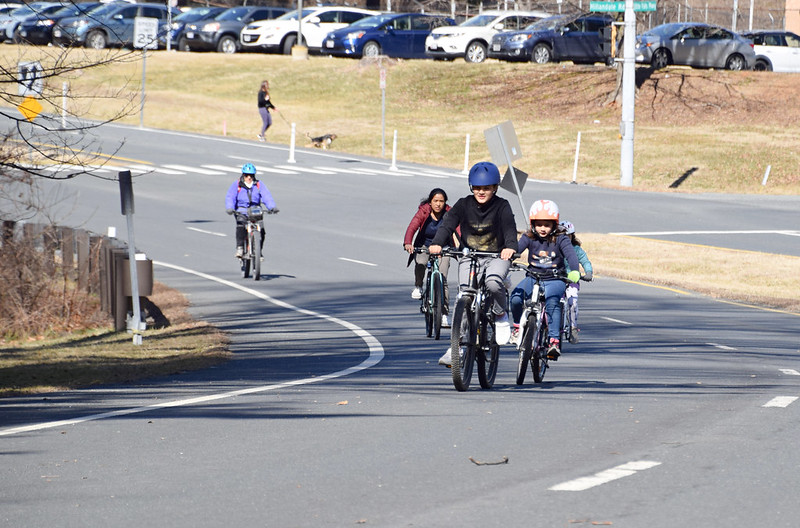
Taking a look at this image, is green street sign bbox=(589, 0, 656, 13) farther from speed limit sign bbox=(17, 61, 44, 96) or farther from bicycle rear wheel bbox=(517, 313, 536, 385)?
A: bicycle rear wheel bbox=(517, 313, 536, 385)

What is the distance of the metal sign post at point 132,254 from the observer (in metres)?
15.4

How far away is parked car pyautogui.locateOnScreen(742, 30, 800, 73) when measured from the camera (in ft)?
181

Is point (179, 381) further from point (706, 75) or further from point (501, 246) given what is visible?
point (706, 75)

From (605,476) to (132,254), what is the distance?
32.2ft

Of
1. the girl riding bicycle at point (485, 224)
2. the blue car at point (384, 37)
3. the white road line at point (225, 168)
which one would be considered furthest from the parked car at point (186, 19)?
the girl riding bicycle at point (485, 224)

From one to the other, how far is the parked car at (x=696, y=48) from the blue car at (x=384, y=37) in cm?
1038

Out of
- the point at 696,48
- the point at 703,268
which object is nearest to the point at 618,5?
the point at 703,268

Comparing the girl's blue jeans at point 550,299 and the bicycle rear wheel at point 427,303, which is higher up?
the girl's blue jeans at point 550,299

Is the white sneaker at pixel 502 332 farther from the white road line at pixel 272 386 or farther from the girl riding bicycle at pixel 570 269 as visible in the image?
the white road line at pixel 272 386

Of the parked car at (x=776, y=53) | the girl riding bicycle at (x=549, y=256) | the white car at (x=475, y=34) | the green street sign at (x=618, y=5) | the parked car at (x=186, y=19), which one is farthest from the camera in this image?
the parked car at (x=186, y=19)

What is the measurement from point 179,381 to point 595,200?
2360cm

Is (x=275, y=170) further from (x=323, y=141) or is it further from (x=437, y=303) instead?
(x=437, y=303)

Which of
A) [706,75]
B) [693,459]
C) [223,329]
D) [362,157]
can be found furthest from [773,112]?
[693,459]

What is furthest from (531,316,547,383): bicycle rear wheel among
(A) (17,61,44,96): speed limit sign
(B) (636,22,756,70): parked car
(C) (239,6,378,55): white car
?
(C) (239,6,378,55): white car
